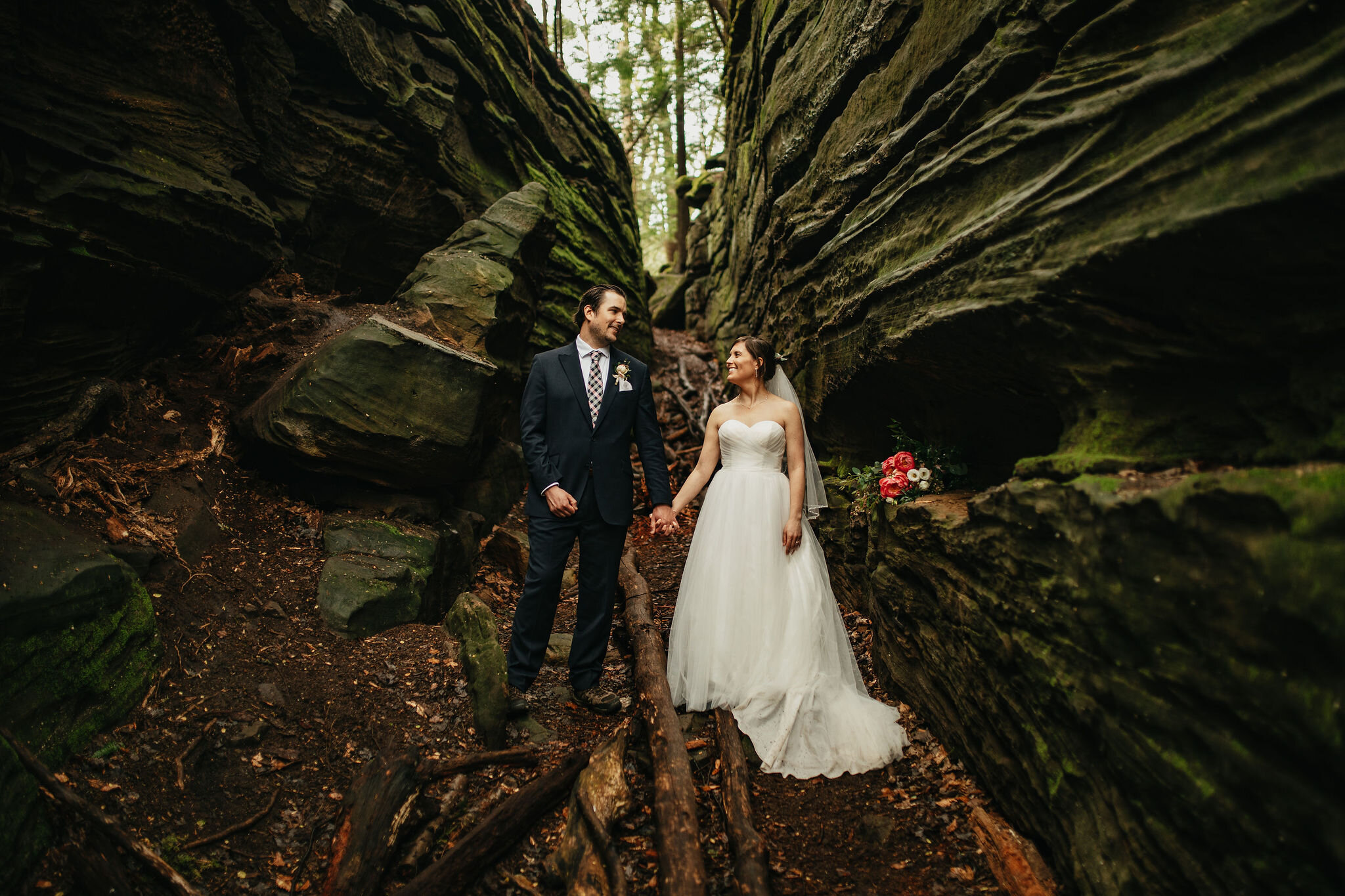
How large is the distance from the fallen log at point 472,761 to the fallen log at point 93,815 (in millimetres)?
1019

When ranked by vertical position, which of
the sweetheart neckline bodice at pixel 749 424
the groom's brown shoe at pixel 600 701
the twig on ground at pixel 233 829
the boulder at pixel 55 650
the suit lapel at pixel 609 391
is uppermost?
the suit lapel at pixel 609 391

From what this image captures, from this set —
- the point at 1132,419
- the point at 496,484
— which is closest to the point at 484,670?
the point at 496,484

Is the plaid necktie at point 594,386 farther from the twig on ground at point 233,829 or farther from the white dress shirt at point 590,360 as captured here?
the twig on ground at point 233,829

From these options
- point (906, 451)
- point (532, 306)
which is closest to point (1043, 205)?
→ point (906, 451)

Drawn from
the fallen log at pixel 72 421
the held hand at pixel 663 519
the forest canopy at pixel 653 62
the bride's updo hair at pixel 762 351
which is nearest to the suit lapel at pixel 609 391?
the held hand at pixel 663 519

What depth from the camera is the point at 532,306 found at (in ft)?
25.6

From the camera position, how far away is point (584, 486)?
4.27 meters

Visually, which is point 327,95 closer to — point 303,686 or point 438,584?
point 438,584

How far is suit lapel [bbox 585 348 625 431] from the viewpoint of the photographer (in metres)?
4.40

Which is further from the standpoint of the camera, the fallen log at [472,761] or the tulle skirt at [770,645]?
the tulle skirt at [770,645]

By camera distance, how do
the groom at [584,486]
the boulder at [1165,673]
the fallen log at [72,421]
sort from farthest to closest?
the groom at [584,486]
the fallen log at [72,421]
the boulder at [1165,673]

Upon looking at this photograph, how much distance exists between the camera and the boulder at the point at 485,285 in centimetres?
648

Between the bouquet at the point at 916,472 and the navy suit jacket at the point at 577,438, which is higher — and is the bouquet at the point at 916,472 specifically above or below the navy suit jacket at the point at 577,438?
below

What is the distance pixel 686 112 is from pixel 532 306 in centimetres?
1428
